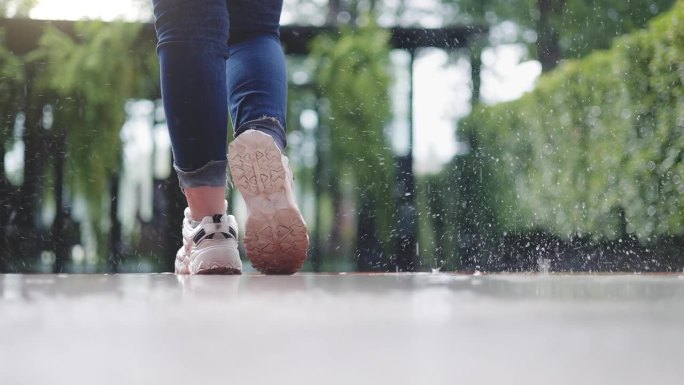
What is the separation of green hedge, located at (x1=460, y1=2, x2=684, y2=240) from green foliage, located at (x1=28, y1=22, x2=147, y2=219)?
7.70ft

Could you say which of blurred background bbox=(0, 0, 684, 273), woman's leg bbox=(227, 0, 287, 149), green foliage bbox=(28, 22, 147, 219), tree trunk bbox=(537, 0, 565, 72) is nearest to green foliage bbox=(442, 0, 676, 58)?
tree trunk bbox=(537, 0, 565, 72)

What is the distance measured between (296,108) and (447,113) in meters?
1.16

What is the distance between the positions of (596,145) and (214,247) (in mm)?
4067

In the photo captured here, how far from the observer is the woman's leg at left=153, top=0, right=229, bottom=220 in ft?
5.34

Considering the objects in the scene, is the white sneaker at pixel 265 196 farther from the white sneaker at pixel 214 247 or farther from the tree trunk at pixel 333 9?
the tree trunk at pixel 333 9

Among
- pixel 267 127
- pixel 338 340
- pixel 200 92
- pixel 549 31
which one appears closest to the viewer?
pixel 338 340

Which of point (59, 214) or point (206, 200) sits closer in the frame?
point (206, 200)

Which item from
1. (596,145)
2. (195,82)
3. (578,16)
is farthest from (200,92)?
(578,16)

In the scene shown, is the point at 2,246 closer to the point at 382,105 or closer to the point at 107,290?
the point at 382,105

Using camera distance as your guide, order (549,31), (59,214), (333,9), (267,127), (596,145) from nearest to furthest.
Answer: (267,127) < (596,145) < (59,214) < (333,9) < (549,31)

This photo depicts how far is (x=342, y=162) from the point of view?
588 cm

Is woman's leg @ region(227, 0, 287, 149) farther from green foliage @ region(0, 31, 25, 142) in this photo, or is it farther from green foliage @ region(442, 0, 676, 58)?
green foliage @ region(442, 0, 676, 58)

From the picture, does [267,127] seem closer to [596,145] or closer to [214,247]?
[214,247]

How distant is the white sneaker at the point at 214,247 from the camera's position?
1.68 m
